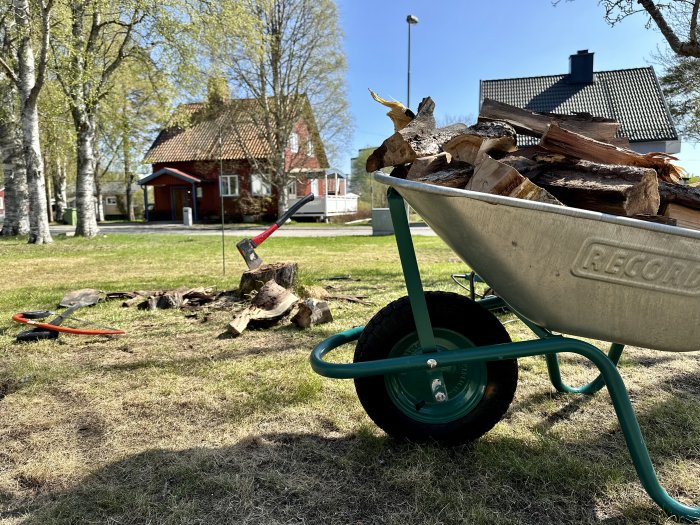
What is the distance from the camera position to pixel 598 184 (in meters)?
1.57

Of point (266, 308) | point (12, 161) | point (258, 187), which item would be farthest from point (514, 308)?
point (258, 187)

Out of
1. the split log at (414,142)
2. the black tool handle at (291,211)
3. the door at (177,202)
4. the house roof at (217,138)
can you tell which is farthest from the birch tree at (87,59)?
the door at (177,202)

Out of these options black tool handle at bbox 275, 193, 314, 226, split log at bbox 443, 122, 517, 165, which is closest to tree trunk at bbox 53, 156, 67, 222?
black tool handle at bbox 275, 193, 314, 226

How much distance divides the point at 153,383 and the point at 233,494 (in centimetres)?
126

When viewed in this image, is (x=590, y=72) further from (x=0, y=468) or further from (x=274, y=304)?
(x=0, y=468)

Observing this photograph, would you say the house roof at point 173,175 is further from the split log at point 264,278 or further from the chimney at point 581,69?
the split log at point 264,278

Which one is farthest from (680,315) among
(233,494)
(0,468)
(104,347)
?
(104,347)

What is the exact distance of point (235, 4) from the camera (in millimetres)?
13242

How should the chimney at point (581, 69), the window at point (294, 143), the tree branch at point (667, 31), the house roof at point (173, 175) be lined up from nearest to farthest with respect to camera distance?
the tree branch at point (667, 31) < the chimney at point (581, 69) < the window at point (294, 143) < the house roof at point (173, 175)

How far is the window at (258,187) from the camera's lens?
93.0ft

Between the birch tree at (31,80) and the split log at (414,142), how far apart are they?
450 inches

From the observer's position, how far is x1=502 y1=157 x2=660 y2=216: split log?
151 centimetres

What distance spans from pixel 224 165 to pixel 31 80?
664 inches

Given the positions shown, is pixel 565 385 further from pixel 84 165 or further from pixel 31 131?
pixel 84 165
